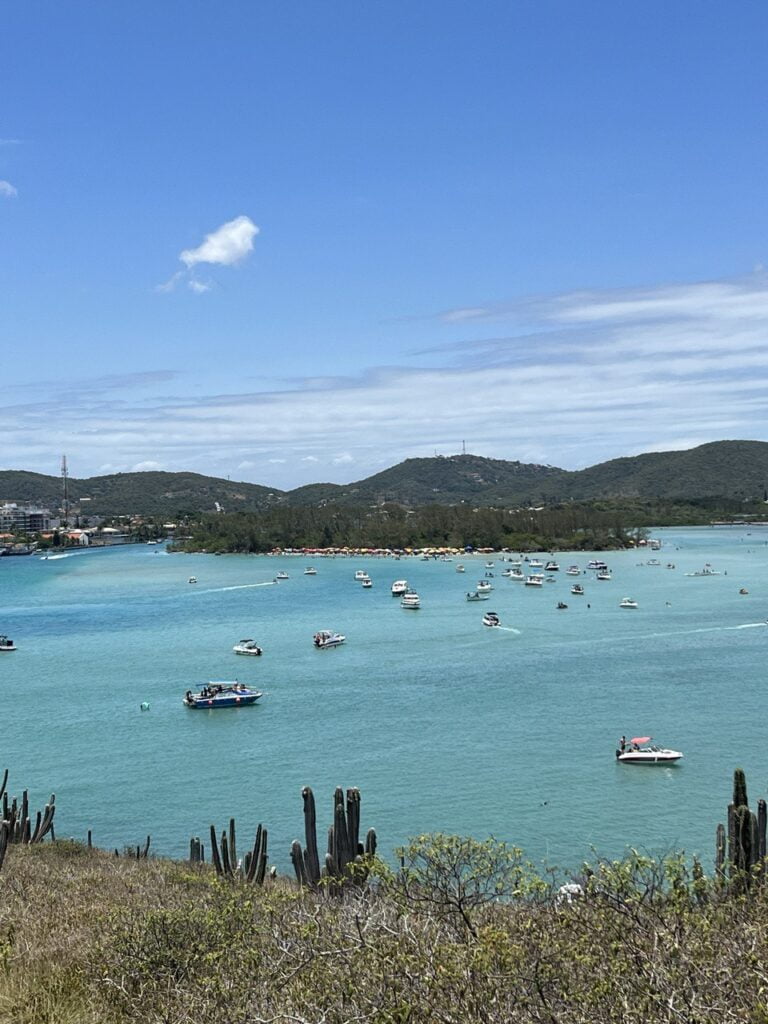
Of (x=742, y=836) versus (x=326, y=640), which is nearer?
(x=742, y=836)

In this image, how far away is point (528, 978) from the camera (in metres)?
6.96

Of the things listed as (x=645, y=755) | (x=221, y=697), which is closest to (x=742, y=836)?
(x=645, y=755)

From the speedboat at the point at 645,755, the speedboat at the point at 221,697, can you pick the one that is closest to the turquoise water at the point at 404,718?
the speedboat at the point at 645,755

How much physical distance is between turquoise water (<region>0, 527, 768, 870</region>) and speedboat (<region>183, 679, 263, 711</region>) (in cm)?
66

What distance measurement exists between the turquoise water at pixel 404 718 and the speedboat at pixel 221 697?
657 millimetres

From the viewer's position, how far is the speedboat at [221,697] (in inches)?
1569

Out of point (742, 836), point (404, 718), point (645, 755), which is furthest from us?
point (404, 718)

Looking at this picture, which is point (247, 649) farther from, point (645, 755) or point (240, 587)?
point (240, 587)

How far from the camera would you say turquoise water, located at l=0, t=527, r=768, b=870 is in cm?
2517

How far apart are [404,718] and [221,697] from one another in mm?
8216

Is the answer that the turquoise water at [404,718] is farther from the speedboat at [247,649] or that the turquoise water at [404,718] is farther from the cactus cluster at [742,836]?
the cactus cluster at [742,836]

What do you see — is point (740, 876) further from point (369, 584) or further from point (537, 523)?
point (537, 523)

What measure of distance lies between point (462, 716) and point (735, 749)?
9.89 m

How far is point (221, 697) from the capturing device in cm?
4009
